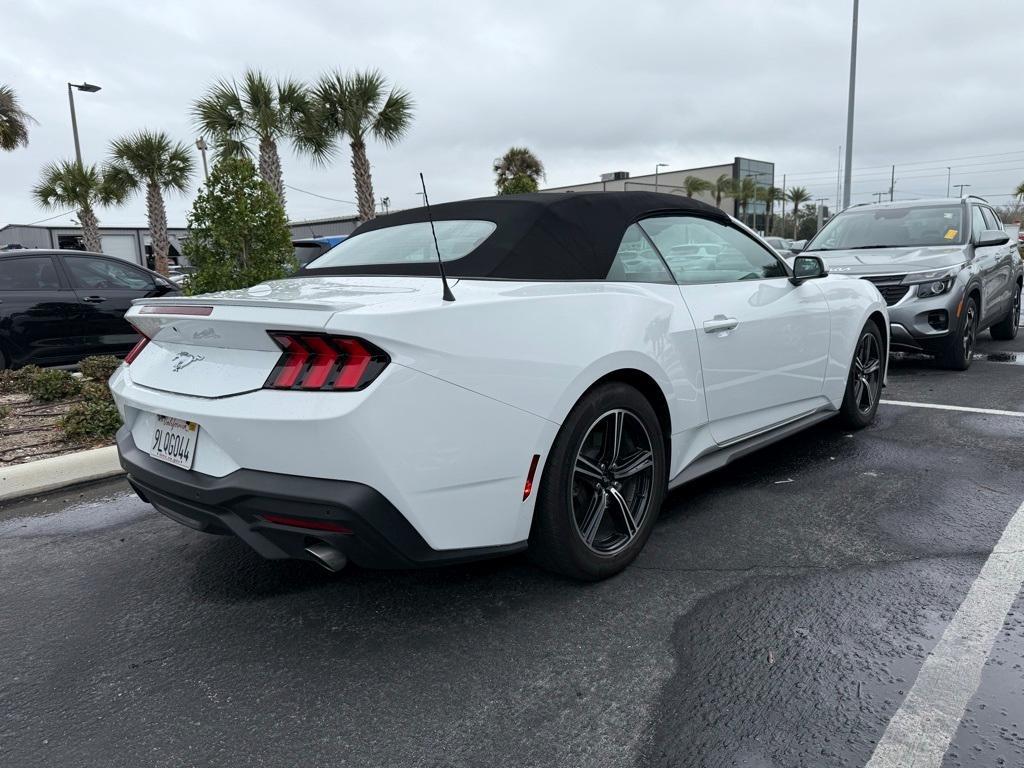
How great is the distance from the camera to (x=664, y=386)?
3.09 m

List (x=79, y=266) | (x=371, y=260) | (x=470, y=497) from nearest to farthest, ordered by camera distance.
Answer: (x=470, y=497)
(x=371, y=260)
(x=79, y=266)

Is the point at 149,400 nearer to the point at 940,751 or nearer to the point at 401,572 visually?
the point at 401,572

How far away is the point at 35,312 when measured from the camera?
745 cm

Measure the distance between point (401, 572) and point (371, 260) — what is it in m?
1.37

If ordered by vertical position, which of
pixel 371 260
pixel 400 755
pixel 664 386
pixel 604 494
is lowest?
pixel 400 755

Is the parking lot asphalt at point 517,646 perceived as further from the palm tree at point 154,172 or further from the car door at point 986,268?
the palm tree at point 154,172

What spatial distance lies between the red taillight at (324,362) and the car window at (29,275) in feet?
21.5

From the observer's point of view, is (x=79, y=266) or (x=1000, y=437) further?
(x=79, y=266)

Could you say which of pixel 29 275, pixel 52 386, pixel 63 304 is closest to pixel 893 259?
pixel 52 386

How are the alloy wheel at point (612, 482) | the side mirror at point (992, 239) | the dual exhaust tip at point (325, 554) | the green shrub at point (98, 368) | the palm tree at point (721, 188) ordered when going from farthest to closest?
the palm tree at point (721, 188), the side mirror at point (992, 239), the green shrub at point (98, 368), the alloy wheel at point (612, 482), the dual exhaust tip at point (325, 554)

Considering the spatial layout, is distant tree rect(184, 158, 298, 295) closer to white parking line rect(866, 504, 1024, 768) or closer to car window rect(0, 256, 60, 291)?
car window rect(0, 256, 60, 291)

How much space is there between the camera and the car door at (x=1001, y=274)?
27.1 feet

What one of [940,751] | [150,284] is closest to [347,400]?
[940,751]

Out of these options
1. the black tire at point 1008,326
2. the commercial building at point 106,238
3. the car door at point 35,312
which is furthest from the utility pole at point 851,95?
the commercial building at point 106,238
